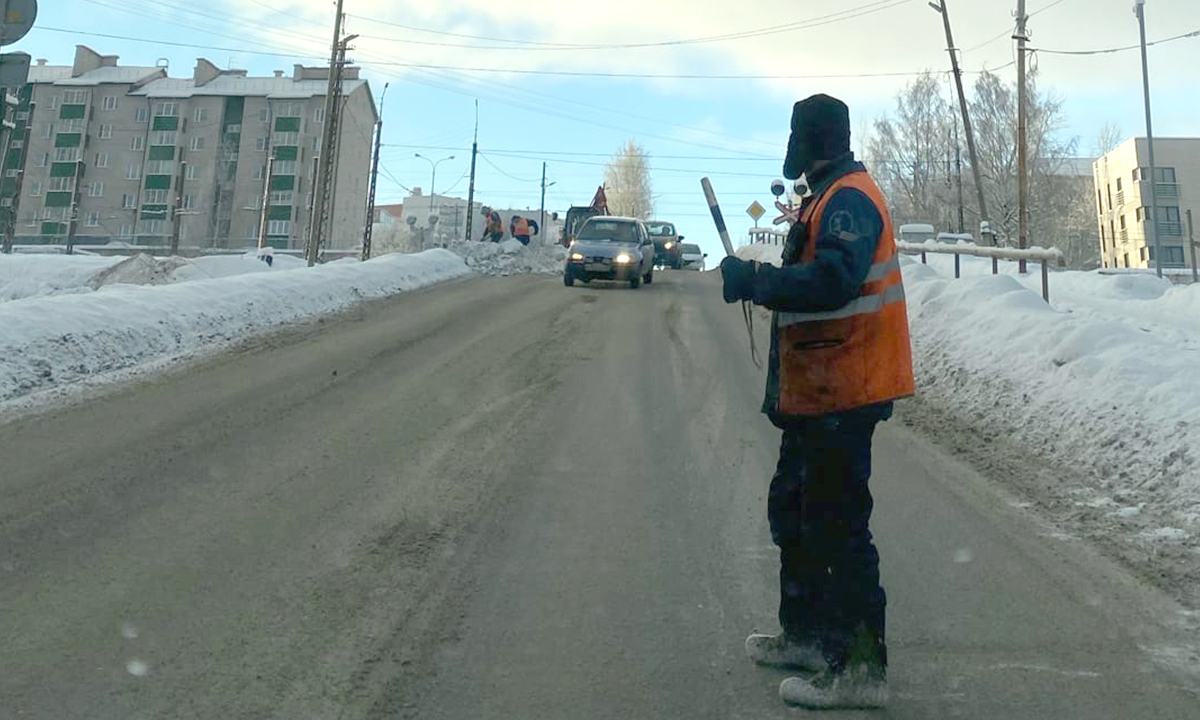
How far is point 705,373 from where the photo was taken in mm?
10516

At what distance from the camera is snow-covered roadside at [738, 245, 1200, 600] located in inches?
209

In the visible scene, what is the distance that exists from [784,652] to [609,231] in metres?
18.9

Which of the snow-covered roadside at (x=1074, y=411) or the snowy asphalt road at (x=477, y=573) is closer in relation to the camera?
the snowy asphalt road at (x=477, y=573)

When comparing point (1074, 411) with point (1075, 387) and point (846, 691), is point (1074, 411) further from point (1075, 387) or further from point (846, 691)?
point (846, 691)

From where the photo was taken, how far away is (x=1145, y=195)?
7481 cm

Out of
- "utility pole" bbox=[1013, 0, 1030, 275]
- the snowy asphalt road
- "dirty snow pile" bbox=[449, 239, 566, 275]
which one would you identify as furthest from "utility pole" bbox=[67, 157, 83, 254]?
the snowy asphalt road

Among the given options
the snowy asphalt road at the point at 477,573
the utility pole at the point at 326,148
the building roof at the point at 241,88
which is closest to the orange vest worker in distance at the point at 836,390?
the snowy asphalt road at the point at 477,573

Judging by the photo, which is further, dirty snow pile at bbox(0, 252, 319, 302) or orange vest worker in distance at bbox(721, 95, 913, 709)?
dirty snow pile at bbox(0, 252, 319, 302)

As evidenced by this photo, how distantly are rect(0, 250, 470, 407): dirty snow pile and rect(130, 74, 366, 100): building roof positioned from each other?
66.2 m

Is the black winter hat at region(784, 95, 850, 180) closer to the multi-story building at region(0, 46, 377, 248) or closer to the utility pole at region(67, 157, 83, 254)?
the utility pole at region(67, 157, 83, 254)

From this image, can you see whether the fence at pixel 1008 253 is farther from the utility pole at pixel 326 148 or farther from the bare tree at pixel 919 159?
the bare tree at pixel 919 159

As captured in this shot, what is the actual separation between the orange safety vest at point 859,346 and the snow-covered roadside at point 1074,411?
7.32 ft

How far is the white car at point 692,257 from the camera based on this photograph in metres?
43.2

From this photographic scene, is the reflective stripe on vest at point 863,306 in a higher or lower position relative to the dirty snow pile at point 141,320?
higher
